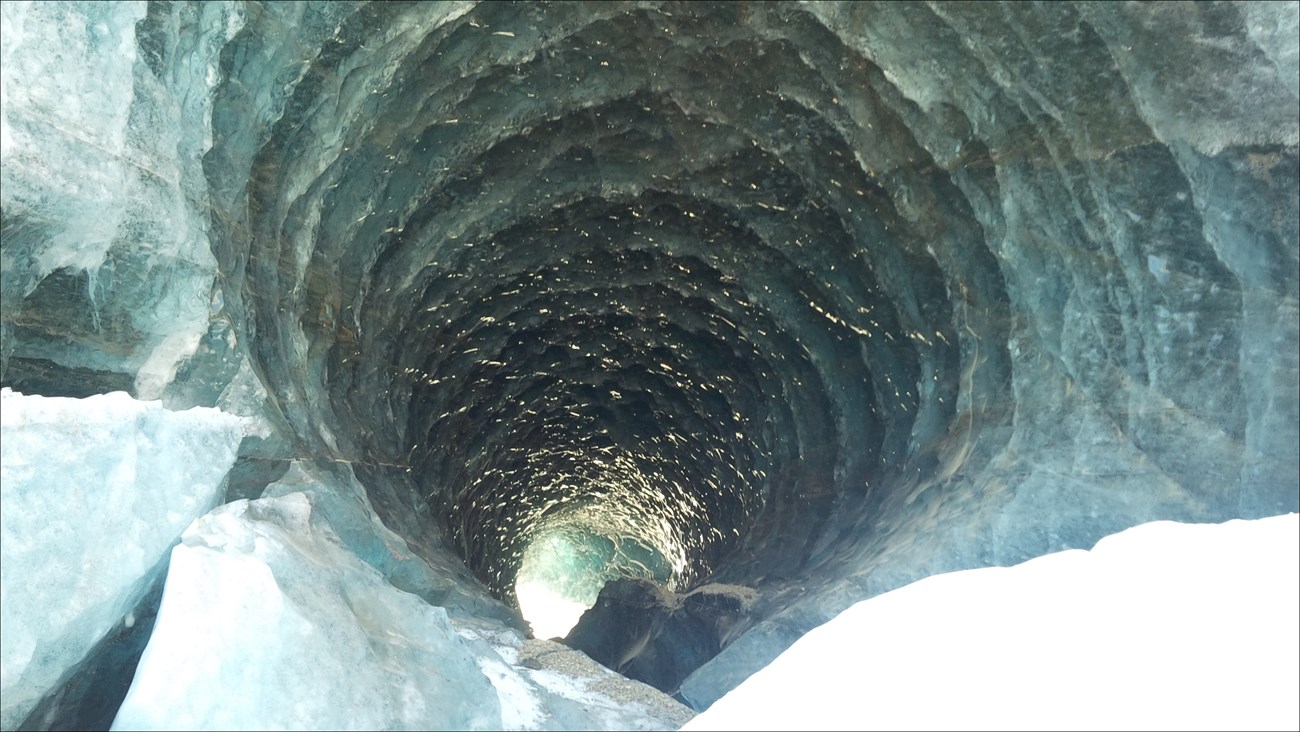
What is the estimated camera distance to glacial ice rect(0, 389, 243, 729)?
1998mm

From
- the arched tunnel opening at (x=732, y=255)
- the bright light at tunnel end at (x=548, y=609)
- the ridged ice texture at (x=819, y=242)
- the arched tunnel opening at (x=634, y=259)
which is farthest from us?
the bright light at tunnel end at (x=548, y=609)

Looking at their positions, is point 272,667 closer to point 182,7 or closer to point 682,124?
point 182,7

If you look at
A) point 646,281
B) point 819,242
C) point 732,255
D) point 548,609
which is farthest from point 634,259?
point 548,609

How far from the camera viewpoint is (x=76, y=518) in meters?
2.11

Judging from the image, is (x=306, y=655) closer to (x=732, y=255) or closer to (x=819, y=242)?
(x=819, y=242)

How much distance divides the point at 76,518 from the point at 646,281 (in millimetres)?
4329

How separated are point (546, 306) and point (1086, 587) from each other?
452cm

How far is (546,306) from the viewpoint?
20.5 ft

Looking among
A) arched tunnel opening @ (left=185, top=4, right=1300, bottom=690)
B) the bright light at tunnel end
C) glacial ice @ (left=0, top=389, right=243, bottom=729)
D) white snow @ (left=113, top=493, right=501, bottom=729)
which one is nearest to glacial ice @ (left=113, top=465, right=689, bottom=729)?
white snow @ (left=113, top=493, right=501, bottom=729)

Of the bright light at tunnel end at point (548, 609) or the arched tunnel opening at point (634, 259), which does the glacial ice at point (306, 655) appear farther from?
the bright light at tunnel end at point (548, 609)

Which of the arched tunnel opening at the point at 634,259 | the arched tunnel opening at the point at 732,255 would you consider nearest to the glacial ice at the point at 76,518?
the arched tunnel opening at the point at 732,255

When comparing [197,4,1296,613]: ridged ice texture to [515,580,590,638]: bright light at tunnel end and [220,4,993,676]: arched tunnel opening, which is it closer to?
[220,4,993,676]: arched tunnel opening

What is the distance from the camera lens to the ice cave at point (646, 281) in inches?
83.8

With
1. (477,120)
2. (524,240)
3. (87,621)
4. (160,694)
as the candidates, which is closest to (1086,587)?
(160,694)
